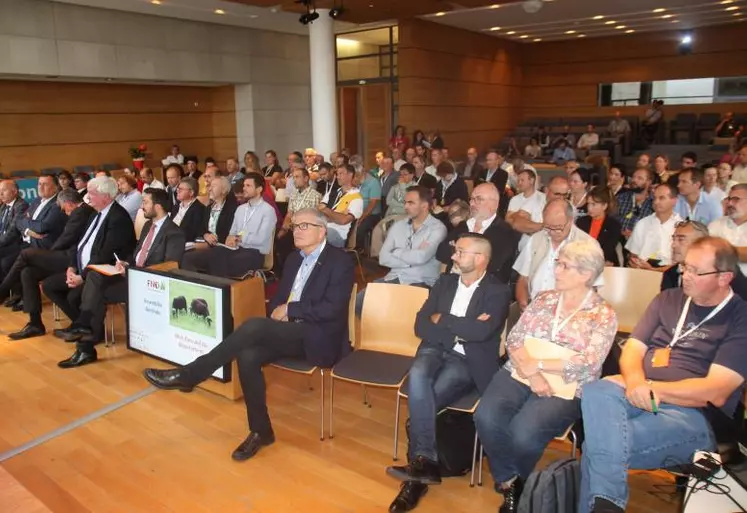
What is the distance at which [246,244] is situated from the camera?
17.2 feet

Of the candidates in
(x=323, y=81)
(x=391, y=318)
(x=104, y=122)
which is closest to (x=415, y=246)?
(x=391, y=318)

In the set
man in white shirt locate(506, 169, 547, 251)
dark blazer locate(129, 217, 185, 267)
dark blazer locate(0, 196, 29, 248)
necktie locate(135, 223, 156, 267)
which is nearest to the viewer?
dark blazer locate(129, 217, 185, 267)

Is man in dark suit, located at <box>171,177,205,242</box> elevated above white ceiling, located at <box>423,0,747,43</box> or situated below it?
below

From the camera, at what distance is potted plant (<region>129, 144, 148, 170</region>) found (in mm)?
12367

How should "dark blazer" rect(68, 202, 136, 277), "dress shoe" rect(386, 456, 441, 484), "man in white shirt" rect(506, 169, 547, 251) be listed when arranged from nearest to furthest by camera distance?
"dress shoe" rect(386, 456, 441, 484) < "dark blazer" rect(68, 202, 136, 277) < "man in white shirt" rect(506, 169, 547, 251)

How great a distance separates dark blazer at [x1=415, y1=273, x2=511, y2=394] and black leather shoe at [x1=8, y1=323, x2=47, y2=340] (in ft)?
11.9

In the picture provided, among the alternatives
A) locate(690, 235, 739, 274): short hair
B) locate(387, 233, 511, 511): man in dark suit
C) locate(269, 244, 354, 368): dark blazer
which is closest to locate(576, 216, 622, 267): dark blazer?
locate(387, 233, 511, 511): man in dark suit

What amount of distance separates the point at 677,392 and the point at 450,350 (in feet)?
3.53

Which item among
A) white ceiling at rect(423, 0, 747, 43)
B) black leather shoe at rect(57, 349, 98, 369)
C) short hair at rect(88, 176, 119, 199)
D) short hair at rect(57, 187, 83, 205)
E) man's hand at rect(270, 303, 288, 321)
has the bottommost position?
black leather shoe at rect(57, 349, 98, 369)

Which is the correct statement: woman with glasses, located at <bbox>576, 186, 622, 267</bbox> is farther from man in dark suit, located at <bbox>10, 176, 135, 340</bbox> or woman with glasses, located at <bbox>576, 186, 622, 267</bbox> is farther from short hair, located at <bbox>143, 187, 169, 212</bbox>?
man in dark suit, located at <bbox>10, 176, 135, 340</bbox>

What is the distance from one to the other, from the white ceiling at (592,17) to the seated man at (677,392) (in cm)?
998

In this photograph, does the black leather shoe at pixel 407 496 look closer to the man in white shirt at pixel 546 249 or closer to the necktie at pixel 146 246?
the man in white shirt at pixel 546 249

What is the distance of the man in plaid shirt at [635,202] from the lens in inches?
207

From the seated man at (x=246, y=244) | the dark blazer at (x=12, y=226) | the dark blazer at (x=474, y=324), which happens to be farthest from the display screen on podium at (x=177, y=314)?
the dark blazer at (x=12, y=226)
